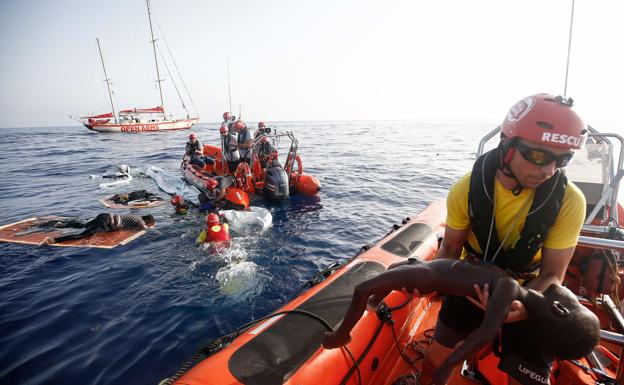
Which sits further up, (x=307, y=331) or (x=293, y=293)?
(x=307, y=331)

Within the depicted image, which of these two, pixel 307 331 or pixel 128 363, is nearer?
pixel 307 331

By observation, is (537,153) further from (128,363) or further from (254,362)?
(128,363)

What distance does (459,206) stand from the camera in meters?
2.04

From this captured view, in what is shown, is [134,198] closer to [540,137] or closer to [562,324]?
[540,137]

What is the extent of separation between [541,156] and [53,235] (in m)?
9.78

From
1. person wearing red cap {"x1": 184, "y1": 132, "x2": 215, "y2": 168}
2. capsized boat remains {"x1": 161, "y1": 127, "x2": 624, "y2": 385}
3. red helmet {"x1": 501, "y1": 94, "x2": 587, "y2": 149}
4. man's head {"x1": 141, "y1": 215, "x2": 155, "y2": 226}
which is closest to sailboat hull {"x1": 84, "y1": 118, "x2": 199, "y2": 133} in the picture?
person wearing red cap {"x1": 184, "y1": 132, "x2": 215, "y2": 168}

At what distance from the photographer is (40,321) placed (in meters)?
4.44

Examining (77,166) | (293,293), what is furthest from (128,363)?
(77,166)

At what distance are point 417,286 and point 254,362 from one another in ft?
4.64

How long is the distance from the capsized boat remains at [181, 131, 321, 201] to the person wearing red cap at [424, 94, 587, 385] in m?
7.21

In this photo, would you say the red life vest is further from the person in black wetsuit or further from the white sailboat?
the white sailboat

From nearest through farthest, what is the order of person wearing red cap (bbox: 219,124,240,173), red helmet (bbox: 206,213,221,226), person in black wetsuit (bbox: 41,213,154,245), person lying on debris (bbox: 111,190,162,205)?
red helmet (bbox: 206,213,221,226), person in black wetsuit (bbox: 41,213,154,245), person wearing red cap (bbox: 219,124,240,173), person lying on debris (bbox: 111,190,162,205)

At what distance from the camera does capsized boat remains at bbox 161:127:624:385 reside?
2.14 m

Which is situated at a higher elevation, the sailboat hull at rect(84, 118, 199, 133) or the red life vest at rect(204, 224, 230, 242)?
the sailboat hull at rect(84, 118, 199, 133)
